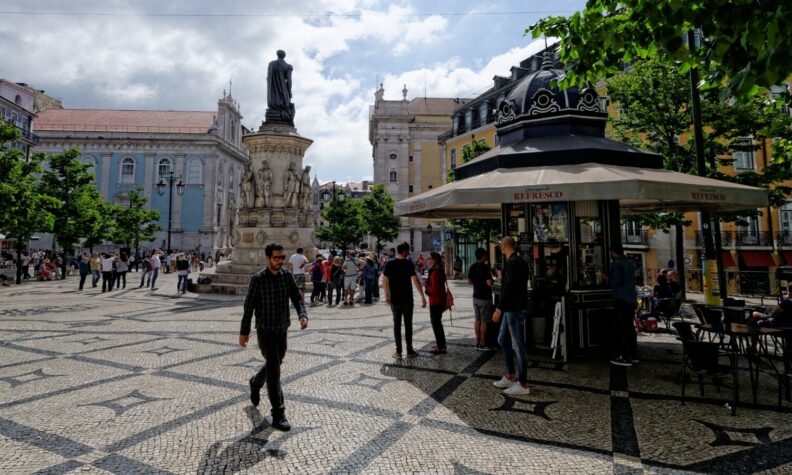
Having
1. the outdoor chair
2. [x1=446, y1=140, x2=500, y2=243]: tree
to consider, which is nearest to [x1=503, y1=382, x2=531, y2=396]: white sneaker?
the outdoor chair

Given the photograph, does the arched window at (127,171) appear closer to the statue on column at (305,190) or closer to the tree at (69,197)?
the tree at (69,197)

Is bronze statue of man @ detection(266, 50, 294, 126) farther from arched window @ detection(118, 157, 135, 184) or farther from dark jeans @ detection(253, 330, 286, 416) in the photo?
arched window @ detection(118, 157, 135, 184)

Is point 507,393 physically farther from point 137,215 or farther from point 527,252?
point 137,215

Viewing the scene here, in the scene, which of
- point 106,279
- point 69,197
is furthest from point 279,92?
point 69,197

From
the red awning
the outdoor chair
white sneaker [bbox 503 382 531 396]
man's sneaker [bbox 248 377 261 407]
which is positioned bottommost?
white sneaker [bbox 503 382 531 396]

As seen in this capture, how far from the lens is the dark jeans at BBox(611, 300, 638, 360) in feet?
21.0

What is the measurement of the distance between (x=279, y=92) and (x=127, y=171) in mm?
49325

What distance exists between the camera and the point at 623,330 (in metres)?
6.43

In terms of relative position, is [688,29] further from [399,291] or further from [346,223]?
[346,223]

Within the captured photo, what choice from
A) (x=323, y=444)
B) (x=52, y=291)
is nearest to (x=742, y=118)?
(x=323, y=444)

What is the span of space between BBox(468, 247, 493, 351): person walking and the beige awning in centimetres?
121

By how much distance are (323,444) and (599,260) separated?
5.53 m

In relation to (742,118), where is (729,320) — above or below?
below

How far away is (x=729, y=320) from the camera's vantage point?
649 centimetres
